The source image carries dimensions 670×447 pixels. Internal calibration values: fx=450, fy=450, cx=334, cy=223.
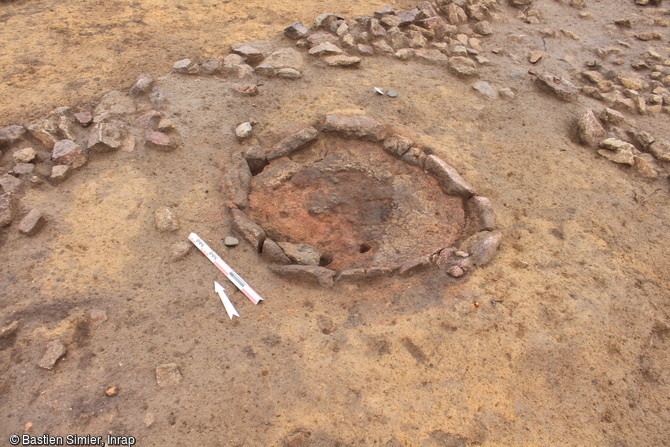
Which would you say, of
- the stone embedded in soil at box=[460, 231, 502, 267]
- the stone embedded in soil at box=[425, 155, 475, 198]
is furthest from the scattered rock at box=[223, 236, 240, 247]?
the stone embedded in soil at box=[425, 155, 475, 198]

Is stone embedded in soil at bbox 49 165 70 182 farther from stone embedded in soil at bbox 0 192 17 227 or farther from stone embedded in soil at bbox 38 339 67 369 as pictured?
stone embedded in soil at bbox 38 339 67 369

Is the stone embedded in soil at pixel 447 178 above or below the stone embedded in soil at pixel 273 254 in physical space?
above

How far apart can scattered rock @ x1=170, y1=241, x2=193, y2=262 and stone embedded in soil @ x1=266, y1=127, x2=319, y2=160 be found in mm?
1148

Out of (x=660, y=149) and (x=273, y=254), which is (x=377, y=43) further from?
(x=273, y=254)

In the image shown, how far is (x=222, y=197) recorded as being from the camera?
3.55 metres

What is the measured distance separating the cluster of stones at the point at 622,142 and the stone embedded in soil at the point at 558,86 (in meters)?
0.35

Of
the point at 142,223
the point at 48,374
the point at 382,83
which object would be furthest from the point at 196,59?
the point at 48,374

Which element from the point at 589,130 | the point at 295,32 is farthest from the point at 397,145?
the point at 295,32

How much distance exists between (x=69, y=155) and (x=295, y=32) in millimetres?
2940

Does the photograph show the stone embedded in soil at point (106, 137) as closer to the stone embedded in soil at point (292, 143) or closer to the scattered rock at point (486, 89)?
the stone embedded in soil at point (292, 143)

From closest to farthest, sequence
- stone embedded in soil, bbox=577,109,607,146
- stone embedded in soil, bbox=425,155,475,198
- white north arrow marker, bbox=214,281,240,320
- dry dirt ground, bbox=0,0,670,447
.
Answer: dry dirt ground, bbox=0,0,670,447 → white north arrow marker, bbox=214,281,240,320 → stone embedded in soil, bbox=425,155,475,198 → stone embedded in soil, bbox=577,109,607,146

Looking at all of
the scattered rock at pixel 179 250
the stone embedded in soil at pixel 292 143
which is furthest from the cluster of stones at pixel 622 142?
the scattered rock at pixel 179 250

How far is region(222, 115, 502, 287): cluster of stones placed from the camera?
313 cm

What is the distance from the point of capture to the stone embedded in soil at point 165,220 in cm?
326
